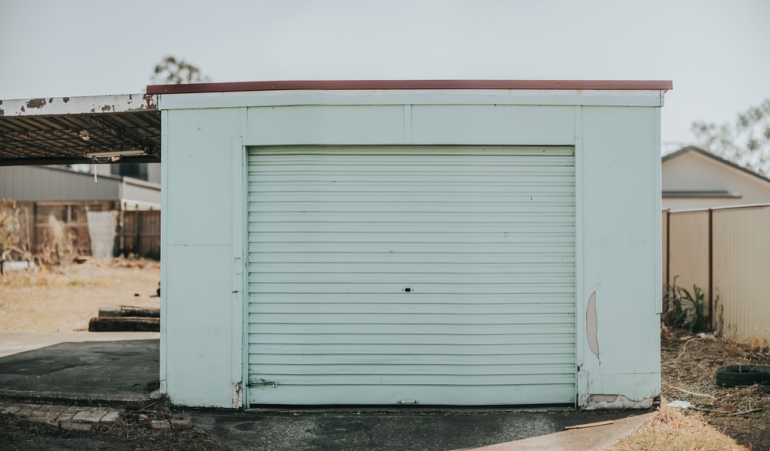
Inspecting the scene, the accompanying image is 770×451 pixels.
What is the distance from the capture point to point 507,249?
6082 mm

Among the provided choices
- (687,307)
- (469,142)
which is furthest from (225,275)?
(687,307)

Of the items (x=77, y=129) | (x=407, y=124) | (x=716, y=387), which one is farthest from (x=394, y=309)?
(x=77, y=129)

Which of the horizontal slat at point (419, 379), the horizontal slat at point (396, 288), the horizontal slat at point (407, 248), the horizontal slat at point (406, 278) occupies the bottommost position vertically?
the horizontal slat at point (419, 379)

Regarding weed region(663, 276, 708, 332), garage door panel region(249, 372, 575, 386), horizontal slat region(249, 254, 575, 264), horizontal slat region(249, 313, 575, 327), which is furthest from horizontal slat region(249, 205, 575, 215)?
weed region(663, 276, 708, 332)

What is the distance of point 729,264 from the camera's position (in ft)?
31.0

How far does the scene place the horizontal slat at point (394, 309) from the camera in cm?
602

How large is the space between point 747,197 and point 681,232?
32.6 ft

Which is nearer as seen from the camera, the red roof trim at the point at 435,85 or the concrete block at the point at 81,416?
the concrete block at the point at 81,416

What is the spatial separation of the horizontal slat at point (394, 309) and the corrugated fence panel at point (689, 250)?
5.55 m

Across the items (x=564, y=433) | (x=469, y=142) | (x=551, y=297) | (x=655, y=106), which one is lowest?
(x=564, y=433)

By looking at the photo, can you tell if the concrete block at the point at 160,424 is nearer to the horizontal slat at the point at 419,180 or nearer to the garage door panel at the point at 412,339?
the garage door panel at the point at 412,339

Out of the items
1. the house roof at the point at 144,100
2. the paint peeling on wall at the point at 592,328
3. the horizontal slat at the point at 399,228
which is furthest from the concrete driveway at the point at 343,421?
the house roof at the point at 144,100

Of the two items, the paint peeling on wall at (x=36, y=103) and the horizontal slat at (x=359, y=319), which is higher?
the paint peeling on wall at (x=36, y=103)

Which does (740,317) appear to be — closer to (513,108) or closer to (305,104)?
(513,108)
